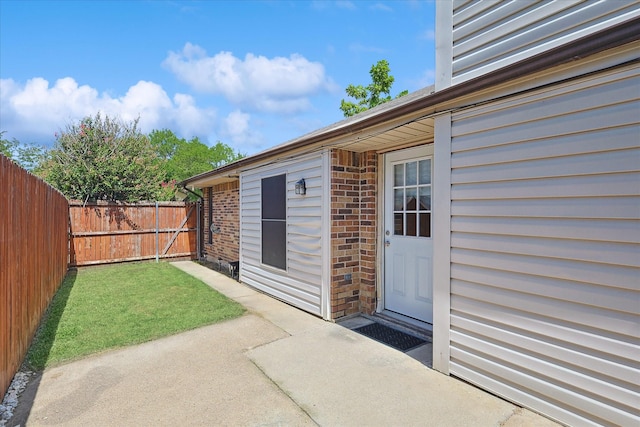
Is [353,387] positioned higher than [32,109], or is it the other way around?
[32,109]

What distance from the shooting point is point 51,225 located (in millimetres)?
5707

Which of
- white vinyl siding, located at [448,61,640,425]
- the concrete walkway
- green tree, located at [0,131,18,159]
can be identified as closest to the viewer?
white vinyl siding, located at [448,61,640,425]

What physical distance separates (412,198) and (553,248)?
6.77 ft

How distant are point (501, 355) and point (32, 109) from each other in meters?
42.3

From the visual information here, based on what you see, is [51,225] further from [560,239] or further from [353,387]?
[560,239]

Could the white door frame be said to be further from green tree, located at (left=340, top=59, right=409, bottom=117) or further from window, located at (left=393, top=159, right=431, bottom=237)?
green tree, located at (left=340, top=59, right=409, bottom=117)

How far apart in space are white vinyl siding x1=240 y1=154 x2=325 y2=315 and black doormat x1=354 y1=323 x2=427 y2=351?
831 millimetres

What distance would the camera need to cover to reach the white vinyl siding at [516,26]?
2.24m

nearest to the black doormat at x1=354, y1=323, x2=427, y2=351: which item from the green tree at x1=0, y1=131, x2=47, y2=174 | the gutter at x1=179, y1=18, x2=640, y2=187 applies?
the gutter at x1=179, y1=18, x2=640, y2=187

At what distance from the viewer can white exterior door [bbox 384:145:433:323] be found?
4098mm

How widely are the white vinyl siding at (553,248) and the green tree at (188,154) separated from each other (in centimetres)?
2813

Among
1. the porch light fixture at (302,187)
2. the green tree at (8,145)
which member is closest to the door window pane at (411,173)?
the porch light fixture at (302,187)

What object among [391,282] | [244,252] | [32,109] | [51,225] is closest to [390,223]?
[391,282]

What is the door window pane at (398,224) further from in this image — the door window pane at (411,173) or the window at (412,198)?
the door window pane at (411,173)
